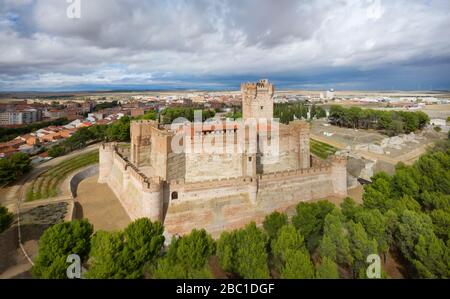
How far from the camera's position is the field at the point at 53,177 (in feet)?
86.0

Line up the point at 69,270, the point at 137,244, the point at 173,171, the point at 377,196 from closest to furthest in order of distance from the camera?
the point at 69,270 < the point at 137,244 < the point at 377,196 < the point at 173,171

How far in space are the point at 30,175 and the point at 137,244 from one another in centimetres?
2326

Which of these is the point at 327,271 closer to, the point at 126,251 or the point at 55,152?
the point at 126,251

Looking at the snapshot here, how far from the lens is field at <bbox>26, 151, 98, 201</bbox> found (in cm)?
2622

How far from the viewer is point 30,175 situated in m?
31.5

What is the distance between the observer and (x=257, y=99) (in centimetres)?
2738

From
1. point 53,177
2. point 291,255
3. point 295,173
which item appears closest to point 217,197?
point 295,173

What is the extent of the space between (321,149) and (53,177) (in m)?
40.0

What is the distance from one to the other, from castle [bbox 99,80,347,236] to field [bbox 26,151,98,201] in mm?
4628

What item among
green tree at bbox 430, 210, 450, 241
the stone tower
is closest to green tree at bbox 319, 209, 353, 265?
green tree at bbox 430, 210, 450, 241

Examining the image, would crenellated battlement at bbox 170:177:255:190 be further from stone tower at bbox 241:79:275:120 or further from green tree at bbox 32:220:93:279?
stone tower at bbox 241:79:275:120

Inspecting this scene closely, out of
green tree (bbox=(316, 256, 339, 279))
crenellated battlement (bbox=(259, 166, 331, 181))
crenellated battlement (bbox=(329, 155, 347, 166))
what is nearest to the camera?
green tree (bbox=(316, 256, 339, 279))
